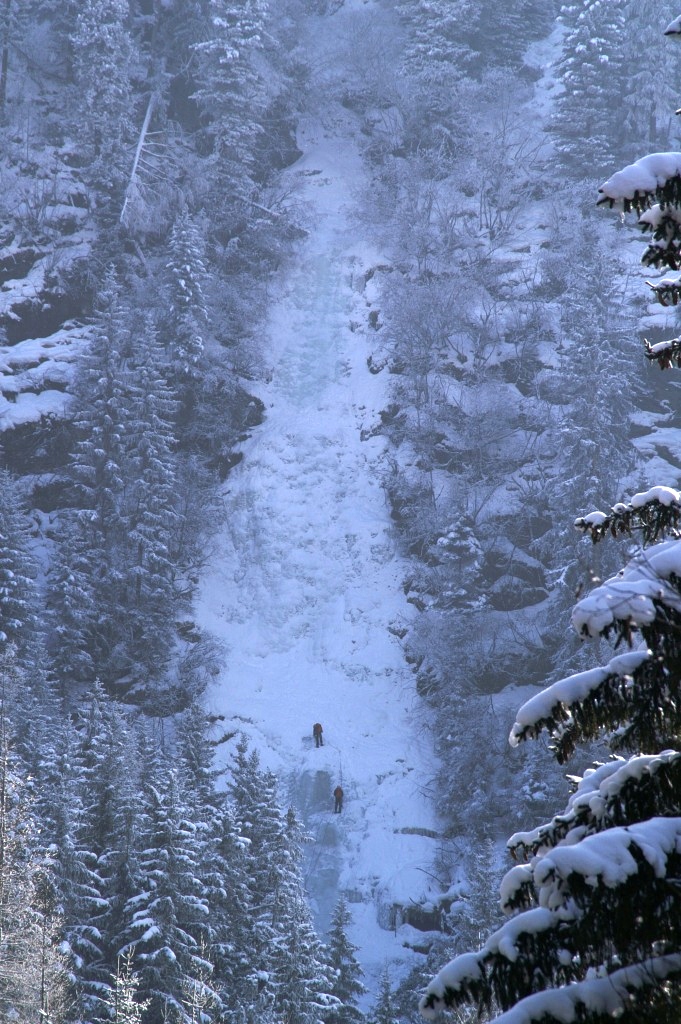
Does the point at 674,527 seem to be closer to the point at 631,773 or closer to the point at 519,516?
the point at 631,773

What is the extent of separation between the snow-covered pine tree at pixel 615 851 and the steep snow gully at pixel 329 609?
25.4 meters

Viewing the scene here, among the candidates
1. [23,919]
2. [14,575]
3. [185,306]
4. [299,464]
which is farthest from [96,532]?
[23,919]

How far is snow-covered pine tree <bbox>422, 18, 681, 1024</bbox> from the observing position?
144 inches

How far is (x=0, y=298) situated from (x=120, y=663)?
18.4 metres

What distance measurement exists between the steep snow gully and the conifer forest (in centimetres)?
13

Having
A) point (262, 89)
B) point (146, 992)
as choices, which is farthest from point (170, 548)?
point (262, 89)

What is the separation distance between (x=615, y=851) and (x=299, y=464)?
36.4 m

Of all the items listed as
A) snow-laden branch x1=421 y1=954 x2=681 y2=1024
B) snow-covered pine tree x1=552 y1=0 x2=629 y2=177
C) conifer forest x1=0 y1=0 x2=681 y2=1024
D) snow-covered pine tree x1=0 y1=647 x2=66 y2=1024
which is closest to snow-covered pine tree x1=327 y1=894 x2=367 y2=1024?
conifer forest x1=0 y1=0 x2=681 y2=1024

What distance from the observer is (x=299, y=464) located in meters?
39.8

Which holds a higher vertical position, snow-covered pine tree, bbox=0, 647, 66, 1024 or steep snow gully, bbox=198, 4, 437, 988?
snow-covered pine tree, bbox=0, 647, 66, 1024

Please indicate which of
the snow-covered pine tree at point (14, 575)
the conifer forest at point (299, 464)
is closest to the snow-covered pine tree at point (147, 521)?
the conifer forest at point (299, 464)

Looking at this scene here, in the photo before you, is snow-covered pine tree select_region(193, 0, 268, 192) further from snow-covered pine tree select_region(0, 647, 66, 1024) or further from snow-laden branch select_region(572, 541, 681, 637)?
snow-laden branch select_region(572, 541, 681, 637)

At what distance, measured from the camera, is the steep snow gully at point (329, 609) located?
2998cm

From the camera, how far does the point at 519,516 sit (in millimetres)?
36438
